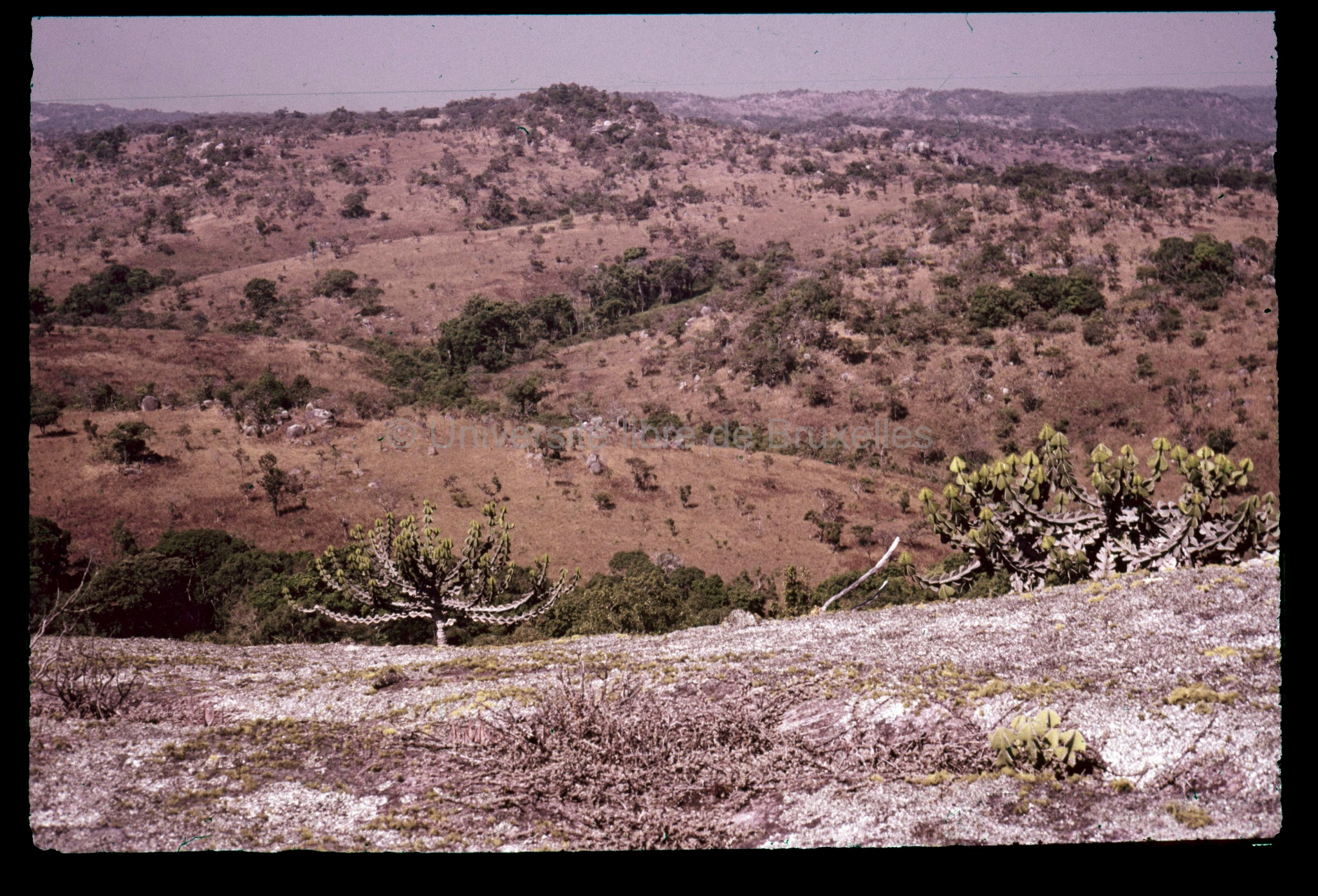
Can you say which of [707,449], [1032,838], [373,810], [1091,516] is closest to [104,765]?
[373,810]

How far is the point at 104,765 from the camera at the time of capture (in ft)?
18.6

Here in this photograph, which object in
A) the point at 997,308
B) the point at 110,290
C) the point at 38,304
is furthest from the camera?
the point at 110,290

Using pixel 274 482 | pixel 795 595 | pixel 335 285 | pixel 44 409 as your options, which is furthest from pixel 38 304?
pixel 795 595

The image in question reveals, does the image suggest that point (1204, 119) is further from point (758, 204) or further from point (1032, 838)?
point (1032, 838)

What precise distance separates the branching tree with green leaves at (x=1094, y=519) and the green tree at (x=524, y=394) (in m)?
29.7

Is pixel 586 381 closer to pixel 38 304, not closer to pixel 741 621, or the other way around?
pixel 38 304

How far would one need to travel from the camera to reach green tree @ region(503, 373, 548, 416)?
40312mm

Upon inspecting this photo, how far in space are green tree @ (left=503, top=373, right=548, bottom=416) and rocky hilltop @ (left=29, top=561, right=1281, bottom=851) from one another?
1286 inches

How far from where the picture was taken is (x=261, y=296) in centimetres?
5850

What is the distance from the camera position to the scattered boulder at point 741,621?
33.3 ft

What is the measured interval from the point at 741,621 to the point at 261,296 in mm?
58205

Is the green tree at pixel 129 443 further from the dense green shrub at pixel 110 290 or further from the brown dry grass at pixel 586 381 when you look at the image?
the dense green shrub at pixel 110 290

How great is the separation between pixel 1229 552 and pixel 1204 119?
97.2 meters

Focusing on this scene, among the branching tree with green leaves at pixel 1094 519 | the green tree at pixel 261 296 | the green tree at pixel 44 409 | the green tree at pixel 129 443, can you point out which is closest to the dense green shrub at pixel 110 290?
the green tree at pixel 261 296
